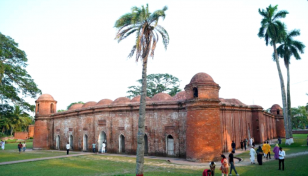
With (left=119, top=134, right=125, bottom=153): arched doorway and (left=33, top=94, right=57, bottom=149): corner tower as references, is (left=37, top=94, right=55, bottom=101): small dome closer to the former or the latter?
(left=33, top=94, right=57, bottom=149): corner tower

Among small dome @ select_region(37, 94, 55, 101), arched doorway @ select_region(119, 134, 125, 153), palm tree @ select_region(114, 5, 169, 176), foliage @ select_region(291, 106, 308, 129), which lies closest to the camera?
palm tree @ select_region(114, 5, 169, 176)

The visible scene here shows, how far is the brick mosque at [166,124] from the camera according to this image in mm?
16078

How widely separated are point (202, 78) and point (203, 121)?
3.07 metres

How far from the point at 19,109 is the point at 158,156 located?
62.3 feet

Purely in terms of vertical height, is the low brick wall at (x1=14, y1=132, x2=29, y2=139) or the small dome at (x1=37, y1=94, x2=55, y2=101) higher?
the small dome at (x1=37, y1=94, x2=55, y2=101)

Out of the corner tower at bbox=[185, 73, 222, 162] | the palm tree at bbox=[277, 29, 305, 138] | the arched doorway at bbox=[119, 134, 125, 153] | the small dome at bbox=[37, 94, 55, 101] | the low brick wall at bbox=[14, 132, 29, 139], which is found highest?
the palm tree at bbox=[277, 29, 305, 138]

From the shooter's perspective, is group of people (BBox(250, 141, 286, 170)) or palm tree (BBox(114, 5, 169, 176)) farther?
group of people (BBox(250, 141, 286, 170))

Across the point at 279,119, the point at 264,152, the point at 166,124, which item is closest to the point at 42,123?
the point at 166,124

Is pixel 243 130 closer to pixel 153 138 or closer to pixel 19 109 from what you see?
pixel 153 138

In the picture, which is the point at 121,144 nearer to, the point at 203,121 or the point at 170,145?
the point at 170,145

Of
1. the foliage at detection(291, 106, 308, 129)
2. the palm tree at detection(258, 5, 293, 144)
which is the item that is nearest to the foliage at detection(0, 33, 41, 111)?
the palm tree at detection(258, 5, 293, 144)

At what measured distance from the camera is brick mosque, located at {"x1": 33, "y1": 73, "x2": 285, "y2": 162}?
633 inches

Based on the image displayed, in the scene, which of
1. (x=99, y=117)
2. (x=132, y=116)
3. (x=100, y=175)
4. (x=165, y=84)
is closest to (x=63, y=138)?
(x=99, y=117)

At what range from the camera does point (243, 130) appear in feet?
83.4
